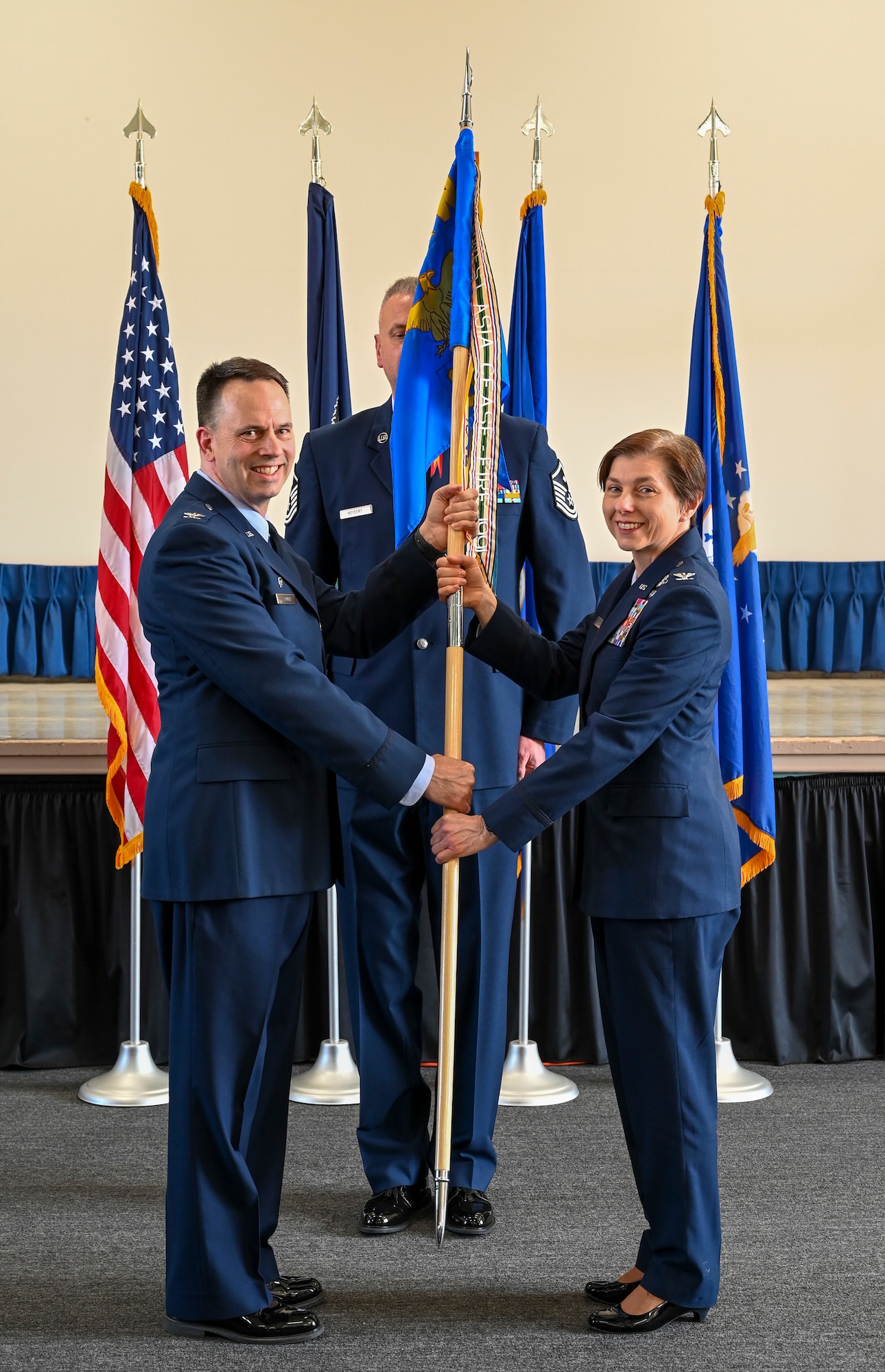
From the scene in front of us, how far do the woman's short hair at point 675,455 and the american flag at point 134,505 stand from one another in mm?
1890

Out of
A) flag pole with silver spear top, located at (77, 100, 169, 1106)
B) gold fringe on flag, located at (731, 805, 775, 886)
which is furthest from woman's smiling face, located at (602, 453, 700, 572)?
flag pole with silver spear top, located at (77, 100, 169, 1106)

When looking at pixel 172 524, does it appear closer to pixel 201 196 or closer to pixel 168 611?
pixel 168 611

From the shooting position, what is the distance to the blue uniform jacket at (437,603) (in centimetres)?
260

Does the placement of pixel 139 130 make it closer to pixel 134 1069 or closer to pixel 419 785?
pixel 419 785

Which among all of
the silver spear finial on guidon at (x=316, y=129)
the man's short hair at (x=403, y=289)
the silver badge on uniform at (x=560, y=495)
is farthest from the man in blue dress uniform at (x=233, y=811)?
the silver spear finial on guidon at (x=316, y=129)

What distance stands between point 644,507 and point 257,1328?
1.55 m

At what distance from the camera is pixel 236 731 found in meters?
2.00

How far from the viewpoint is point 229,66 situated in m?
5.54

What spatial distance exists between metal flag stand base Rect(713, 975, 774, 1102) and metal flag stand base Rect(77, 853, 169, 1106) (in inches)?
63.1

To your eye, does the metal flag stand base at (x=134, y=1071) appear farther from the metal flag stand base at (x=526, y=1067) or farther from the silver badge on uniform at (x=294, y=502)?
the silver badge on uniform at (x=294, y=502)

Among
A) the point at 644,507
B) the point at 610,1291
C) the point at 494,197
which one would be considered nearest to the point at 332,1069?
the point at 610,1291

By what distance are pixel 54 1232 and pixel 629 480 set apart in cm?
194

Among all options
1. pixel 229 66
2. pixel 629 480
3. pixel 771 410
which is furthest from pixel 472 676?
→ pixel 229 66

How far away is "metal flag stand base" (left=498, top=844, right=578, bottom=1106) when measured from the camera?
11.4 ft
